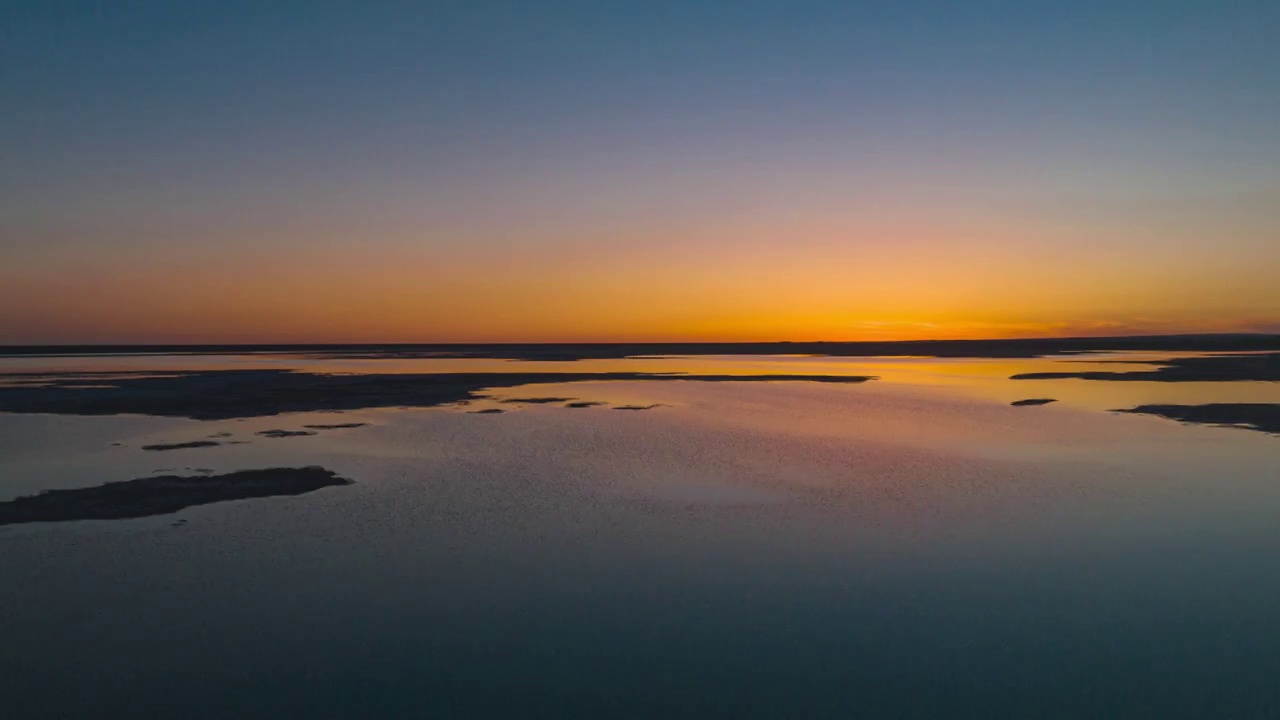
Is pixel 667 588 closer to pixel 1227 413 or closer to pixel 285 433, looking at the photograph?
pixel 285 433

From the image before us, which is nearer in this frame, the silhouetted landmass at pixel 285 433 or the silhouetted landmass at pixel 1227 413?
the silhouetted landmass at pixel 285 433

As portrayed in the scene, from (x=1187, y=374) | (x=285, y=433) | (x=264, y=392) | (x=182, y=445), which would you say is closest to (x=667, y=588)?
(x=182, y=445)

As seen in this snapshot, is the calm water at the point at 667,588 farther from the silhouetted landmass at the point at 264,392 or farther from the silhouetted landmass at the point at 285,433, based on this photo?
the silhouetted landmass at the point at 264,392

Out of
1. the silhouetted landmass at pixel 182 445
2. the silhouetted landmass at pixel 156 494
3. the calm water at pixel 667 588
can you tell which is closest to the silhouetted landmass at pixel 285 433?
the silhouetted landmass at pixel 182 445

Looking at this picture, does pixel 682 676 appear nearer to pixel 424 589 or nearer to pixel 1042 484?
pixel 424 589

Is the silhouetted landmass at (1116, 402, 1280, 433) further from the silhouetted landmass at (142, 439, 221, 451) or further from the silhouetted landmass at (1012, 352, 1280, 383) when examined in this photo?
the silhouetted landmass at (142, 439, 221, 451)

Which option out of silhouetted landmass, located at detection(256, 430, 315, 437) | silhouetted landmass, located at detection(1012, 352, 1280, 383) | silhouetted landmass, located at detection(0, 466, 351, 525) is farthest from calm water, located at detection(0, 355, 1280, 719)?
silhouetted landmass, located at detection(1012, 352, 1280, 383)

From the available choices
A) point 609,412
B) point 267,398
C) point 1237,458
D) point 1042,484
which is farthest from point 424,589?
point 267,398
